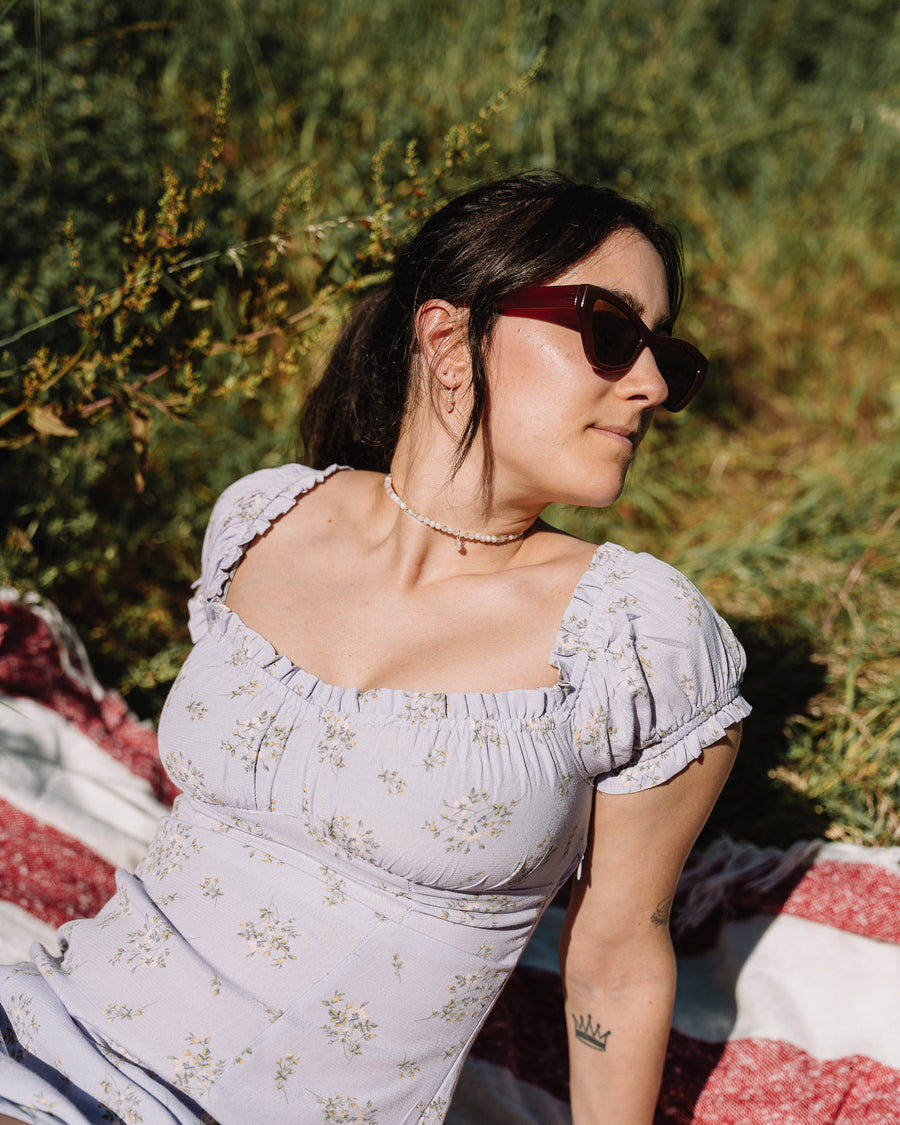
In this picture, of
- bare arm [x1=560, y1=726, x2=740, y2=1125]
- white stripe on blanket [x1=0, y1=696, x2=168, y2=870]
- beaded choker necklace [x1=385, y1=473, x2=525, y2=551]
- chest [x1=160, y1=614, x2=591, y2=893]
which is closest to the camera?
chest [x1=160, y1=614, x2=591, y2=893]

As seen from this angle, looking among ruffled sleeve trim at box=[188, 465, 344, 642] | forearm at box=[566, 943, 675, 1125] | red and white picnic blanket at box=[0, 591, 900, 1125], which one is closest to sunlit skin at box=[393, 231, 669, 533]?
ruffled sleeve trim at box=[188, 465, 344, 642]

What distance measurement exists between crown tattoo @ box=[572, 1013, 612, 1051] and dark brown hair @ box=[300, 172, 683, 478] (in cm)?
98

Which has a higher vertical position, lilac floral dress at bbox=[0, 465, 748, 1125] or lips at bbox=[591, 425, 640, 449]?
lips at bbox=[591, 425, 640, 449]

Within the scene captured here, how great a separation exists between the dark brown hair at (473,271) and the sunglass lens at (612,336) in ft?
0.37

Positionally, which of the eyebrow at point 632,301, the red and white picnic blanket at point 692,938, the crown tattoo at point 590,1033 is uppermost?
the eyebrow at point 632,301


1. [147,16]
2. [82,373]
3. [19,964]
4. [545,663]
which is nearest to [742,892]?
[545,663]

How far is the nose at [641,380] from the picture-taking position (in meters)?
1.64

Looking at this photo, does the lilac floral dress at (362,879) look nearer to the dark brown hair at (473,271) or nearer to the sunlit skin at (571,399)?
the sunlit skin at (571,399)

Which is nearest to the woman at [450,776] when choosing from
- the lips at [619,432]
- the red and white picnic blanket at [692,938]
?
the lips at [619,432]

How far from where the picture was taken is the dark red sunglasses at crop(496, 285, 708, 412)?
5.12ft

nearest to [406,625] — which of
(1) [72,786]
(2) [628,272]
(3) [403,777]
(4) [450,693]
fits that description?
(4) [450,693]

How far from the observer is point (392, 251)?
2.28 metres

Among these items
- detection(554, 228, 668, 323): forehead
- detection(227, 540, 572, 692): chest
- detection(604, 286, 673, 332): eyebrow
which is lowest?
detection(227, 540, 572, 692): chest

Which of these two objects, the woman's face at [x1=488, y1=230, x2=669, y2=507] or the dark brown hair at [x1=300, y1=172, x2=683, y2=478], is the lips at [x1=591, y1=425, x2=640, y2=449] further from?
the dark brown hair at [x1=300, y1=172, x2=683, y2=478]
